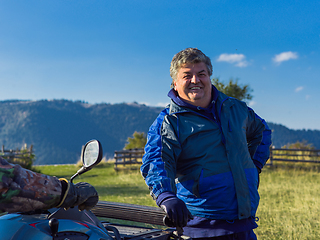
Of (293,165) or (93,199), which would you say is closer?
(93,199)

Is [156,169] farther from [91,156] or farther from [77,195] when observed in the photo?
[77,195]

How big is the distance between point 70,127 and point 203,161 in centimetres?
17676

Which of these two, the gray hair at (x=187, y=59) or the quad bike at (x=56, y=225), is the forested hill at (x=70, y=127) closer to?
the gray hair at (x=187, y=59)

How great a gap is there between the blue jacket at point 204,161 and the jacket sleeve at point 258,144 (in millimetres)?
378

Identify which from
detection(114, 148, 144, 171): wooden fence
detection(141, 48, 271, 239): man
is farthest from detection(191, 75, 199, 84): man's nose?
detection(114, 148, 144, 171): wooden fence

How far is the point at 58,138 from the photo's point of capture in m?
164

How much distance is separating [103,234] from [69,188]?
20.0 inches

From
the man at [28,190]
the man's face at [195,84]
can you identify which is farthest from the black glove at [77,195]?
the man's face at [195,84]

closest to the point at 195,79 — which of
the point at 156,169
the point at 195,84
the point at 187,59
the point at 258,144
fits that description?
the point at 195,84

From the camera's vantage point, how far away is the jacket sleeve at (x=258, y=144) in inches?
93.2

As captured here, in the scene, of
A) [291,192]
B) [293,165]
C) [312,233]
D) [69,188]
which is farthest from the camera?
[293,165]

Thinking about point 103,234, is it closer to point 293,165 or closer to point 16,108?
point 293,165

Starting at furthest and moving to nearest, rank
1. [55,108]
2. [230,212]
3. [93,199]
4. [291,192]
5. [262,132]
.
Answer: [55,108]
[291,192]
[262,132]
[230,212]
[93,199]

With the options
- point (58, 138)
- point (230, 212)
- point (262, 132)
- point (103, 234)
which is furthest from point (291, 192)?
point (58, 138)
